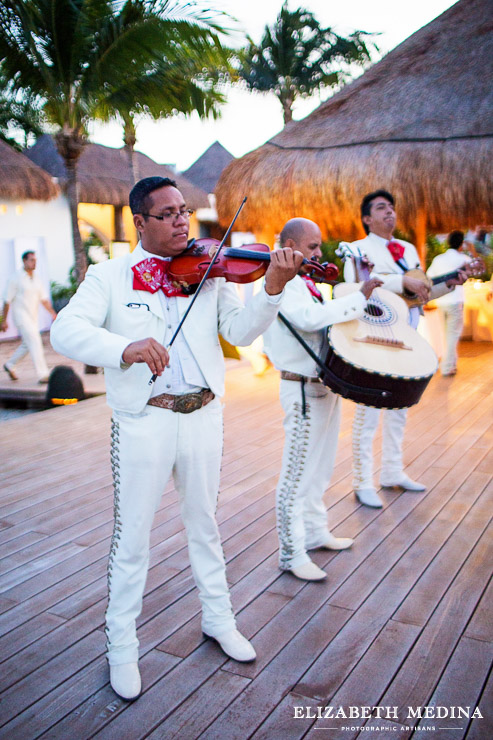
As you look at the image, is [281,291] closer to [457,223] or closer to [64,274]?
[457,223]

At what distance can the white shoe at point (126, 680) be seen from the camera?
2.17 m

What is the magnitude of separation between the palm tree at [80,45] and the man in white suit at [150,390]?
7023mm

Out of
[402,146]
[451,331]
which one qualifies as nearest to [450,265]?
[451,331]

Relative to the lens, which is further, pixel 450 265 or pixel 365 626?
pixel 450 265

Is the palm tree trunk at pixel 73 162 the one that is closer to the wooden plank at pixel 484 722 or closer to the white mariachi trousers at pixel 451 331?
the white mariachi trousers at pixel 451 331

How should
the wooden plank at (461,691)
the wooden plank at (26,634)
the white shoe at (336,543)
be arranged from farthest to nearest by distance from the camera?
the white shoe at (336,543), the wooden plank at (26,634), the wooden plank at (461,691)

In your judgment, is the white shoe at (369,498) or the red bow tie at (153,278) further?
the white shoe at (369,498)

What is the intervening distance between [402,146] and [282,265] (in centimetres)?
578

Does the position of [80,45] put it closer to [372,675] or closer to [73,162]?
[73,162]

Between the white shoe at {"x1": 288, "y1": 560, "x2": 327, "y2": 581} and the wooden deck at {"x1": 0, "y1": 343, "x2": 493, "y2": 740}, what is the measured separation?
38 mm

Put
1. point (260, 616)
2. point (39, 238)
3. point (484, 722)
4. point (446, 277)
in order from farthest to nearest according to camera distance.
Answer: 1. point (39, 238)
2. point (446, 277)
3. point (260, 616)
4. point (484, 722)

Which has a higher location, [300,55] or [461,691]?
[300,55]

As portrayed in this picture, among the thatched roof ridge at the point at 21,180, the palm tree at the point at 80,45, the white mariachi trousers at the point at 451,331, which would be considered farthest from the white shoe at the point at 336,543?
the thatched roof ridge at the point at 21,180

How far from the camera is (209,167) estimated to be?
23.0 m
